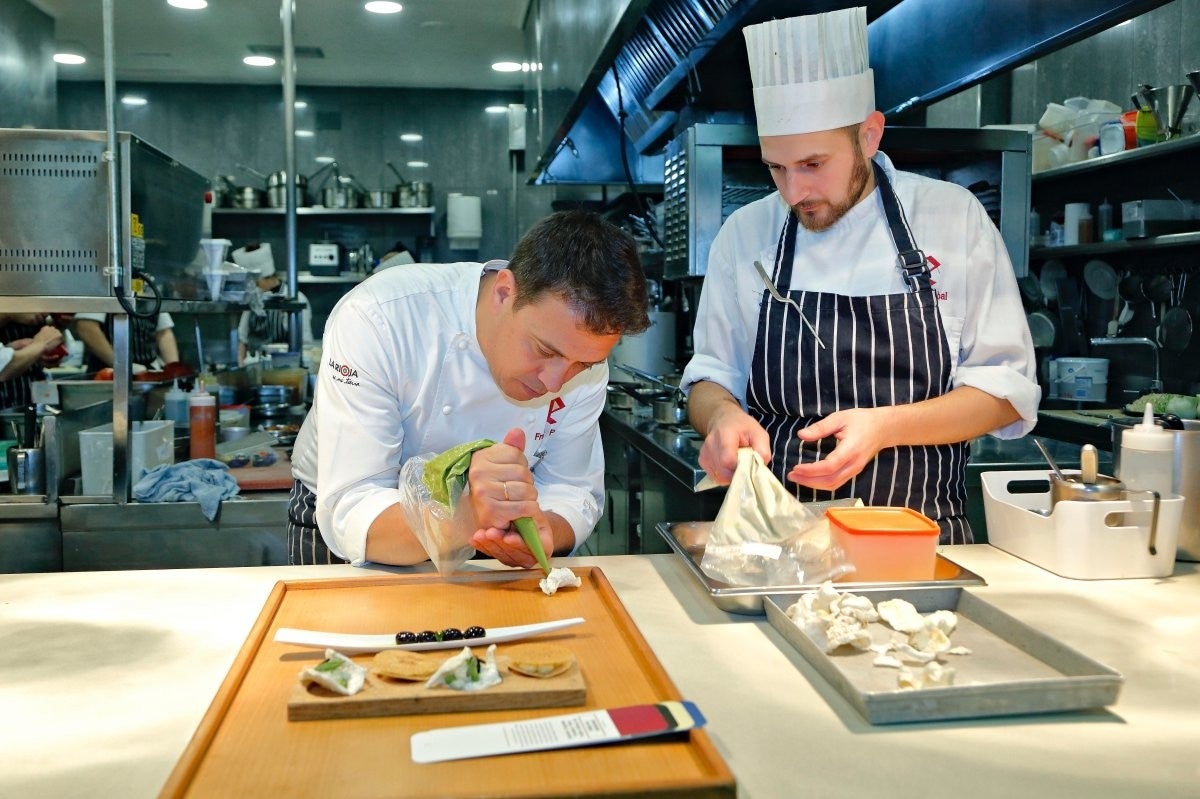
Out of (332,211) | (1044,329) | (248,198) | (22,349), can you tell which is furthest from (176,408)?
(248,198)

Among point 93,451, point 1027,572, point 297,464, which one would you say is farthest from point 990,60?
point 93,451

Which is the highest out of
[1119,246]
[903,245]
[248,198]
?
[248,198]

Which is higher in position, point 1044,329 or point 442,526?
point 1044,329

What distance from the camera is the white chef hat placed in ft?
6.89

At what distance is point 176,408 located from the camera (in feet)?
13.6

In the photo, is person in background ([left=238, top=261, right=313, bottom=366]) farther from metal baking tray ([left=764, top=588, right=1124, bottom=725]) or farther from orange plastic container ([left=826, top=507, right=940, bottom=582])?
metal baking tray ([left=764, top=588, right=1124, bottom=725])

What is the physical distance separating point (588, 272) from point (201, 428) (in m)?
2.63

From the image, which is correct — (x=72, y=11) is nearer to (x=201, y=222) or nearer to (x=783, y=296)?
(x=201, y=222)

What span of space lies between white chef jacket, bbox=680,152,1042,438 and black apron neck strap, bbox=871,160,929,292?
0.02 meters

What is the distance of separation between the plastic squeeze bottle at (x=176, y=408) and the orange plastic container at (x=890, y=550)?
10.8ft

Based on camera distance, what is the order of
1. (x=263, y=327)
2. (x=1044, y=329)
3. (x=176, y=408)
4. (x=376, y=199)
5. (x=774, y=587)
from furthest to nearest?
(x=376, y=199)
(x=263, y=327)
(x=1044, y=329)
(x=176, y=408)
(x=774, y=587)

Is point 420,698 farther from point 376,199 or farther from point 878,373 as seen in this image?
point 376,199

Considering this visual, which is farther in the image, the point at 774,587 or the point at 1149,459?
the point at 1149,459

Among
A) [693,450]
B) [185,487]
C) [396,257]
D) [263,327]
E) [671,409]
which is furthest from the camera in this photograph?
[396,257]
